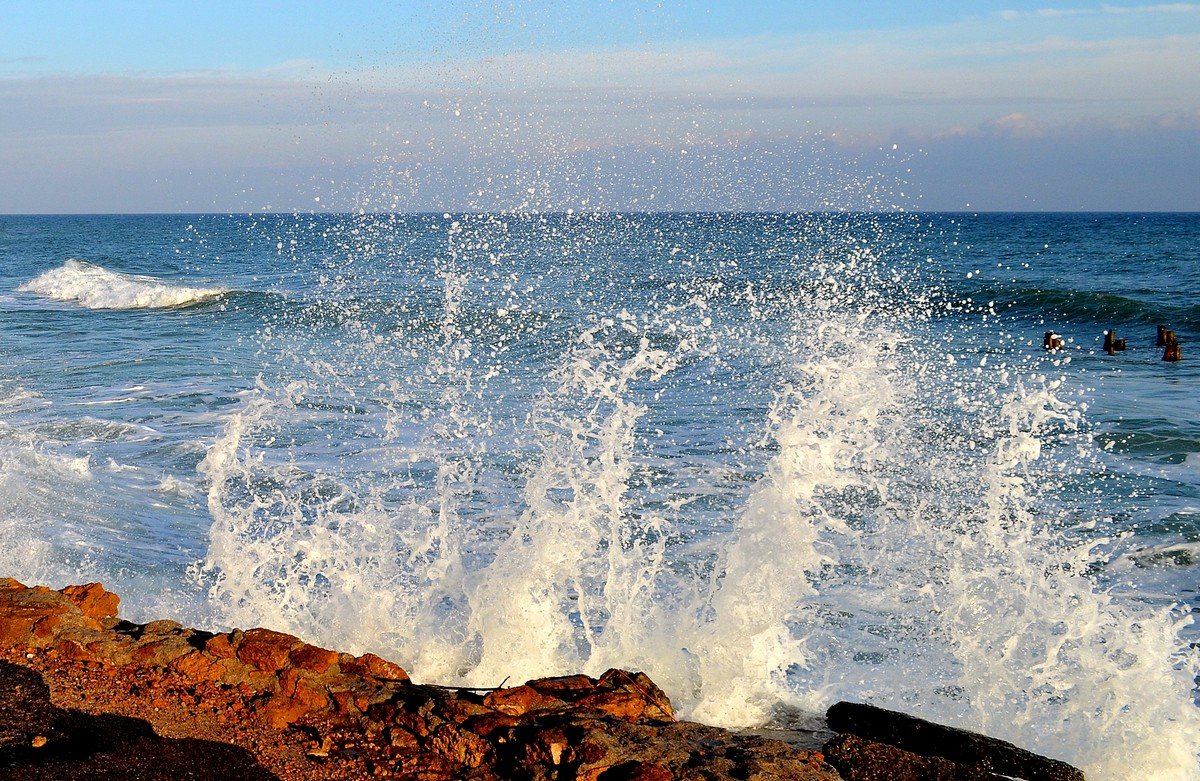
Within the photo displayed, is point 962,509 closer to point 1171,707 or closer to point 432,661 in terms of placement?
point 1171,707

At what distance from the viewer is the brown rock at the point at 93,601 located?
4285 millimetres

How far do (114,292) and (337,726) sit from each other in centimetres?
2672

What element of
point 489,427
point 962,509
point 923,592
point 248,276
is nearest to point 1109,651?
point 923,592

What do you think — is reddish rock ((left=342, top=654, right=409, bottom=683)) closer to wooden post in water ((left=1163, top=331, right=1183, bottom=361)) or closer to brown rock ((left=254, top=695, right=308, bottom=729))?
brown rock ((left=254, top=695, right=308, bottom=729))

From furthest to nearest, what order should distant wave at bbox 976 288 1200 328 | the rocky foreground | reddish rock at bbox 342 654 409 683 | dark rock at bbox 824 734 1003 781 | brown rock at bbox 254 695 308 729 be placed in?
distant wave at bbox 976 288 1200 328, reddish rock at bbox 342 654 409 683, brown rock at bbox 254 695 308 729, dark rock at bbox 824 734 1003 781, the rocky foreground

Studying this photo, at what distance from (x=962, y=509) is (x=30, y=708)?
6.23 meters

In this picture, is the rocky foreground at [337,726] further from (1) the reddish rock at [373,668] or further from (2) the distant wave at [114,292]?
(2) the distant wave at [114,292]

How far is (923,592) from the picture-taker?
19.8 ft

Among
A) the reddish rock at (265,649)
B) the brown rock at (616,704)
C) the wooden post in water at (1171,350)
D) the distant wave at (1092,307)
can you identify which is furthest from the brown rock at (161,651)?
the distant wave at (1092,307)

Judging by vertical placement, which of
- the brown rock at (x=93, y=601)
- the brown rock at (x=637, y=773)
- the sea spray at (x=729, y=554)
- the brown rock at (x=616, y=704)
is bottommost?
the sea spray at (x=729, y=554)

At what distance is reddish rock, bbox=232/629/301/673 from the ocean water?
1.15 metres

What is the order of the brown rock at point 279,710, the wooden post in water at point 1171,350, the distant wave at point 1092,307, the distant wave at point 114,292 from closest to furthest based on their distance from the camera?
1. the brown rock at point 279,710
2. the wooden post in water at point 1171,350
3. the distant wave at point 1092,307
4. the distant wave at point 114,292

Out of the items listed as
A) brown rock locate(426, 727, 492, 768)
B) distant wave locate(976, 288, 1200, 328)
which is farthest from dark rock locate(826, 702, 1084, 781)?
distant wave locate(976, 288, 1200, 328)

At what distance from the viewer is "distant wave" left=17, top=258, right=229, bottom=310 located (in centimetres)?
2601
